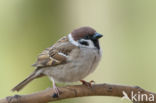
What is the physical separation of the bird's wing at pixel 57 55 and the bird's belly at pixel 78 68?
0.07 m

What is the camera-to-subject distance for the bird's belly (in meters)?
2.87

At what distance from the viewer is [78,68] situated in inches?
113

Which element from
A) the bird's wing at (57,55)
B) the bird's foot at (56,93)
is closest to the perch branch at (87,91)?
the bird's foot at (56,93)

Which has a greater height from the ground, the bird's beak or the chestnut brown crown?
the chestnut brown crown

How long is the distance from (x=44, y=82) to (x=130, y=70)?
3032mm

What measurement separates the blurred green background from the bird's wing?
1713 mm

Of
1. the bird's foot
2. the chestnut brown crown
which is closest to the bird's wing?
the chestnut brown crown

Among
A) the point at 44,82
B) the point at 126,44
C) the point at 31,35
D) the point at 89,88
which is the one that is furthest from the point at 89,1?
the point at 89,88

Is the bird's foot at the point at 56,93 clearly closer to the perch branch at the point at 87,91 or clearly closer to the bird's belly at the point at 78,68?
the perch branch at the point at 87,91

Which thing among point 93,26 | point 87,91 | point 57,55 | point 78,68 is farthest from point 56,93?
point 93,26

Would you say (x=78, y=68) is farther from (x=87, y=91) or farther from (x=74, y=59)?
(x=87, y=91)

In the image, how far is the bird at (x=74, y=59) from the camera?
289cm

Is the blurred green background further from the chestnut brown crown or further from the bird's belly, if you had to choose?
the chestnut brown crown

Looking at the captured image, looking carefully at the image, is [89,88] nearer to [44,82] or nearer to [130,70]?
[44,82]
